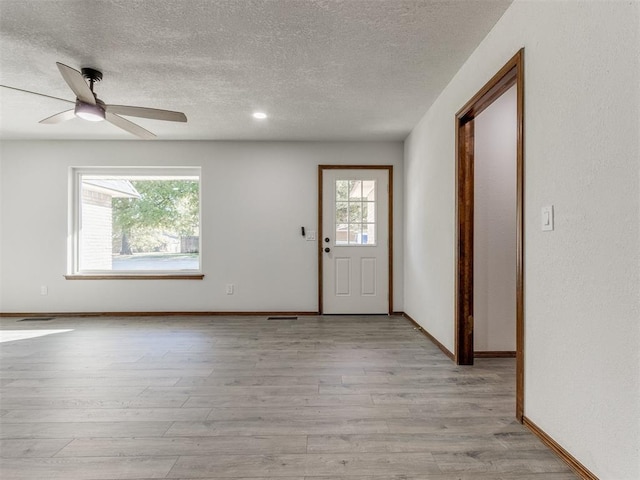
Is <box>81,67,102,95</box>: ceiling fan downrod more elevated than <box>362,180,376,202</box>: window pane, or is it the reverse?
<box>81,67,102,95</box>: ceiling fan downrod

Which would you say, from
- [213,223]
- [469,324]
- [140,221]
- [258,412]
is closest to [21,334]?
[140,221]

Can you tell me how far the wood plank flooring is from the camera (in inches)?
60.0

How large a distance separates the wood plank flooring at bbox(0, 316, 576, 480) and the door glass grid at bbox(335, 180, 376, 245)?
160cm

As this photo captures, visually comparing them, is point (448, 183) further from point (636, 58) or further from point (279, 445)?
point (279, 445)

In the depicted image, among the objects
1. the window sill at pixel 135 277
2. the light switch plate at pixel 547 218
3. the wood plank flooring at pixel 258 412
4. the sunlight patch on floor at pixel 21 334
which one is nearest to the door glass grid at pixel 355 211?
the wood plank flooring at pixel 258 412

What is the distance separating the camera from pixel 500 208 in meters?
2.91

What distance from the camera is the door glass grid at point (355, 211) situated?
461 cm

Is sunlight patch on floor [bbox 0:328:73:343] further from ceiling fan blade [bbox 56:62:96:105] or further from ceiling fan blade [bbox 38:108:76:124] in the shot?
ceiling fan blade [bbox 56:62:96:105]

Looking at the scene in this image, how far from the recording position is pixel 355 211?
4.62 m

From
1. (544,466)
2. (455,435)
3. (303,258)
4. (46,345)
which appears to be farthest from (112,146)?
(544,466)

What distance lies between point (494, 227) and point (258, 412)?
2324 millimetres

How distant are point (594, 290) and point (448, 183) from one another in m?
1.73

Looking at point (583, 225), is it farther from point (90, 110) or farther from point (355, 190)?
point (355, 190)

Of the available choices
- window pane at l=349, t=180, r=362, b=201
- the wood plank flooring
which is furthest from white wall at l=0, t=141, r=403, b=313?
the wood plank flooring
